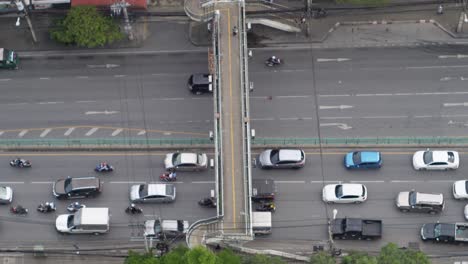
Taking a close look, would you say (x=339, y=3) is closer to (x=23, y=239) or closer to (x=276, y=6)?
(x=276, y=6)

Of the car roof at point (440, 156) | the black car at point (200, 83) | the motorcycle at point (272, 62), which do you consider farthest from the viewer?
the motorcycle at point (272, 62)

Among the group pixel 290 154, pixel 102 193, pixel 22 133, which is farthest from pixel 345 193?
pixel 22 133

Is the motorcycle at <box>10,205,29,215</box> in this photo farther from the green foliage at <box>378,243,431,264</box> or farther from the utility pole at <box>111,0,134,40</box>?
the green foliage at <box>378,243,431,264</box>

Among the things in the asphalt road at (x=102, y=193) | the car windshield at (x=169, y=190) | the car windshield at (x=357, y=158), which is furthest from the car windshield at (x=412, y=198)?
the car windshield at (x=169, y=190)

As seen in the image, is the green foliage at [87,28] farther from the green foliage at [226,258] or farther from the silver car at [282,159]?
the green foliage at [226,258]

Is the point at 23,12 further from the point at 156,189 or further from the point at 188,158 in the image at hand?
the point at 156,189

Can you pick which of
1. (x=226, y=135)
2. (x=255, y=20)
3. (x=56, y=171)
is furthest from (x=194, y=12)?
(x=56, y=171)
